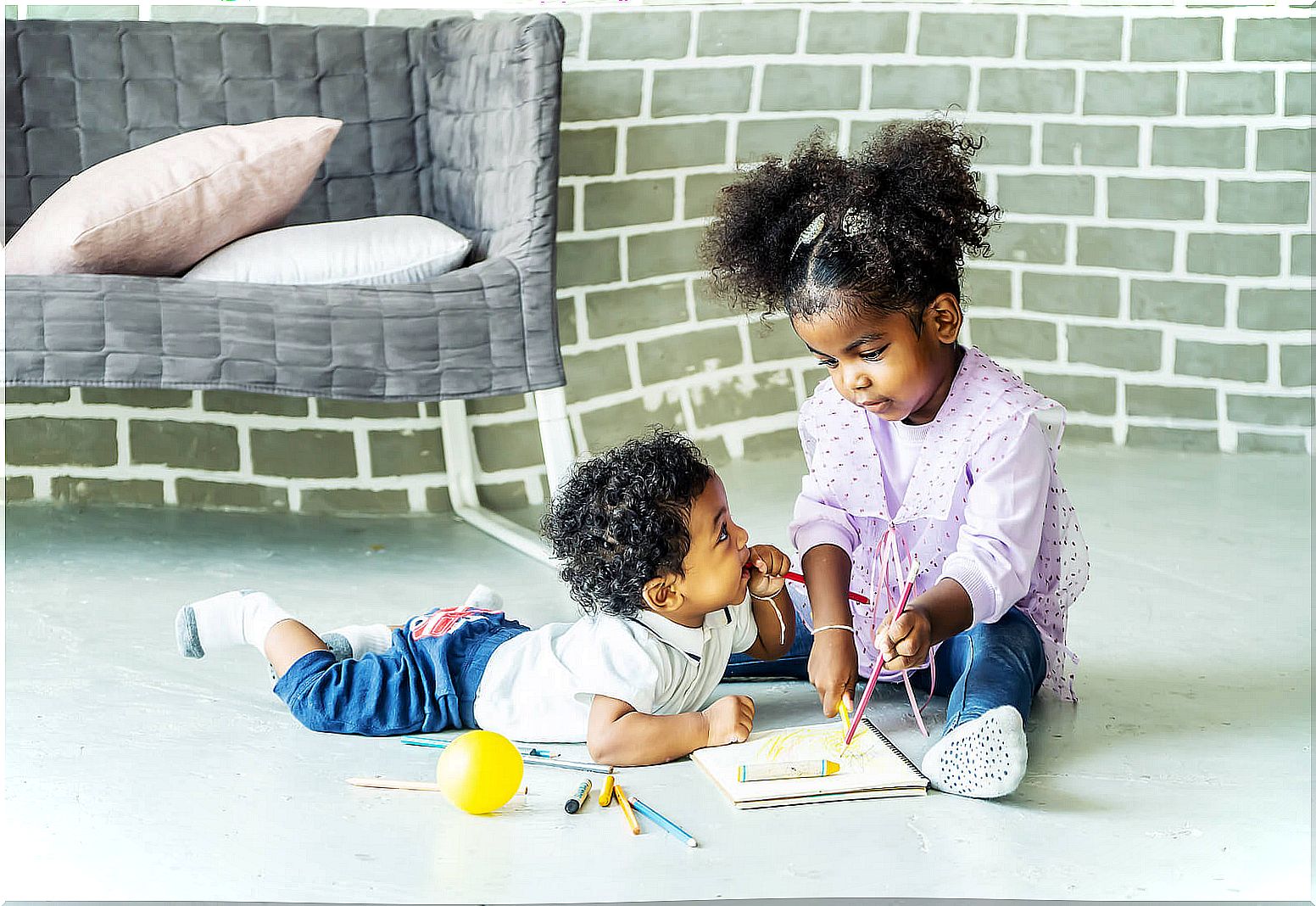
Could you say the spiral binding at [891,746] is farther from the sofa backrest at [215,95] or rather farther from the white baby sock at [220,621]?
the sofa backrest at [215,95]

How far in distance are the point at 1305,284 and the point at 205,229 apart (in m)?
2.13

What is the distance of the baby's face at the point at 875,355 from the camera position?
4.16 ft

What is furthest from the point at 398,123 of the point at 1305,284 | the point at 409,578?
the point at 1305,284

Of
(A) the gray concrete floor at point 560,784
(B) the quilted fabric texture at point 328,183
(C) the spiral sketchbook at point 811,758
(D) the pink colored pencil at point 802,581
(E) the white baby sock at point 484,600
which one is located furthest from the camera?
(B) the quilted fabric texture at point 328,183

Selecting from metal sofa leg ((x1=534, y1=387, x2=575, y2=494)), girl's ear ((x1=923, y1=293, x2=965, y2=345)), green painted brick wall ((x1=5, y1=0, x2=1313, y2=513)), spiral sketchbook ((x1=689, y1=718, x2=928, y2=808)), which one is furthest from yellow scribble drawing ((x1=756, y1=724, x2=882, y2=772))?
green painted brick wall ((x1=5, y1=0, x2=1313, y2=513))

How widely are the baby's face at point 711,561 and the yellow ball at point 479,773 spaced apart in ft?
0.77

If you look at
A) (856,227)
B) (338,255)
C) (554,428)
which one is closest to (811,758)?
(856,227)

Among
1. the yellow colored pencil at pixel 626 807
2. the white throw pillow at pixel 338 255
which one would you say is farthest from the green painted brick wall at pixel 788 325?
the yellow colored pencil at pixel 626 807

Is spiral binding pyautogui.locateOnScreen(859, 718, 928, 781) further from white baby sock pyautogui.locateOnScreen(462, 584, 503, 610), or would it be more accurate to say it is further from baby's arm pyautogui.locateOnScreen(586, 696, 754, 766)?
white baby sock pyautogui.locateOnScreen(462, 584, 503, 610)

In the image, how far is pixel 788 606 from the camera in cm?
147

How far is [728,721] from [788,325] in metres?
1.51

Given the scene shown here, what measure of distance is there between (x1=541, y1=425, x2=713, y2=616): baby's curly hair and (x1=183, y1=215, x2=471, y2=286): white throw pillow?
651mm

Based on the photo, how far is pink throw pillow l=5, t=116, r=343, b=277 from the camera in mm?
1762

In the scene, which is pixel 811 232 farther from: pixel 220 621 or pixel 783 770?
pixel 220 621
